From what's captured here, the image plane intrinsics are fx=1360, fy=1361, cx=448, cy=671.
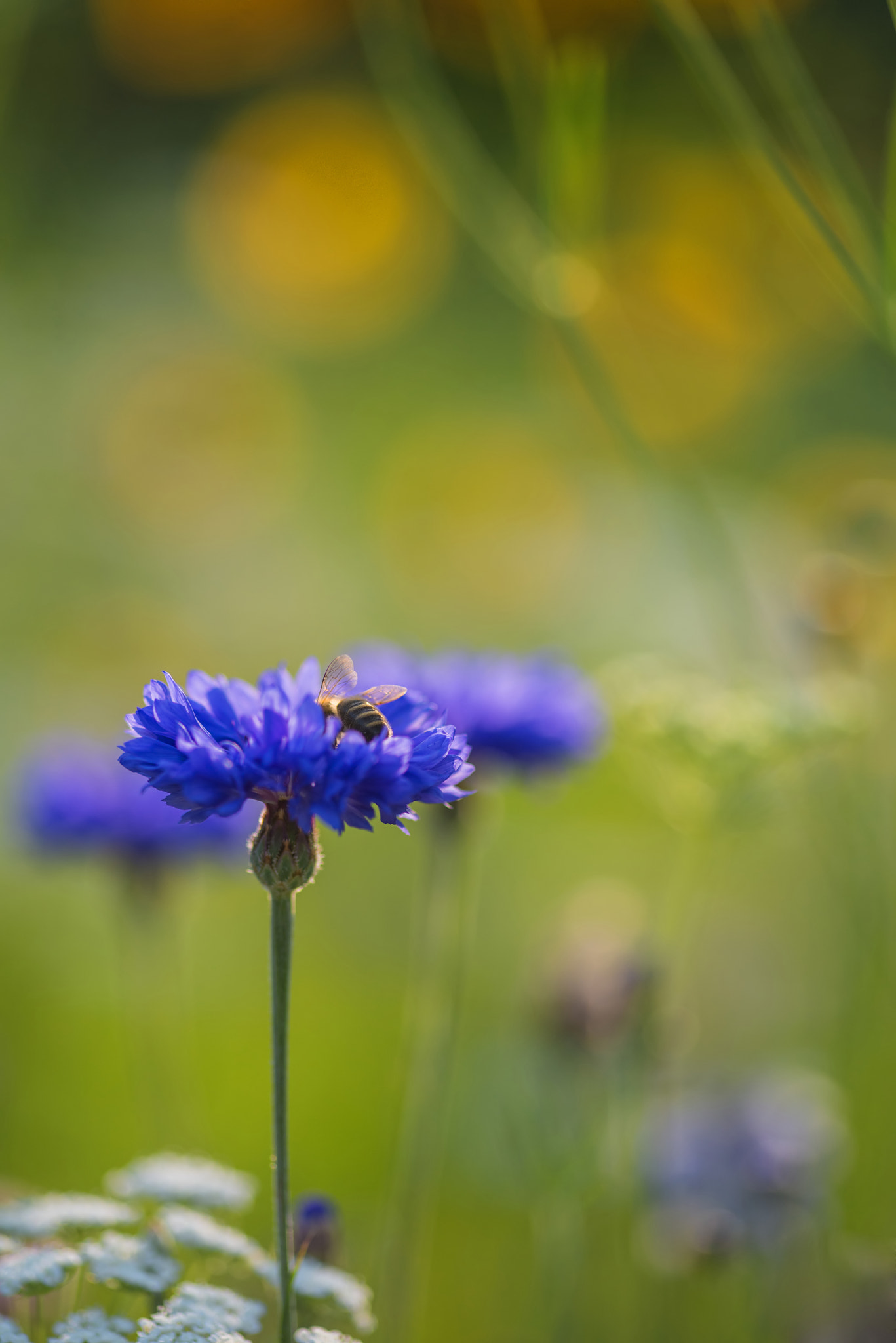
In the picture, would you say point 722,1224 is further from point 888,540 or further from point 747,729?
point 888,540

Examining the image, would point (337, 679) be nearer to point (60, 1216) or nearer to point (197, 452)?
point (60, 1216)

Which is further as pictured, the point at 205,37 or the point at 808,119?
the point at 205,37

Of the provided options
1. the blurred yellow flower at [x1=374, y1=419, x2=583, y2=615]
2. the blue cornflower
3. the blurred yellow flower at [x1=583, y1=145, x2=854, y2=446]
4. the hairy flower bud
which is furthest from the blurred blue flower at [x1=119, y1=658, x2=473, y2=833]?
the blurred yellow flower at [x1=583, y1=145, x2=854, y2=446]

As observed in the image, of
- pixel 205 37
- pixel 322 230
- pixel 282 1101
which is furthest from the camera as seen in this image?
pixel 205 37

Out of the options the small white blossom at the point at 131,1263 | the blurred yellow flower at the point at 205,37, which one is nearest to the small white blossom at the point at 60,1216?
the small white blossom at the point at 131,1263

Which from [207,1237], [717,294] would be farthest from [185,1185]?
[717,294]

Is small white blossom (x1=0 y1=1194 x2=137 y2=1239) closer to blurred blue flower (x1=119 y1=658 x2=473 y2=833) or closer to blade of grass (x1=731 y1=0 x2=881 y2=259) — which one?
blurred blue flower (x1=119 y1=658 x2=473 y2=833)

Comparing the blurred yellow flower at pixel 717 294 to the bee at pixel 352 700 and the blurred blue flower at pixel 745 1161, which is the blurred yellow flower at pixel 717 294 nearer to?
the blurred blue flower at pixel 745 1161
